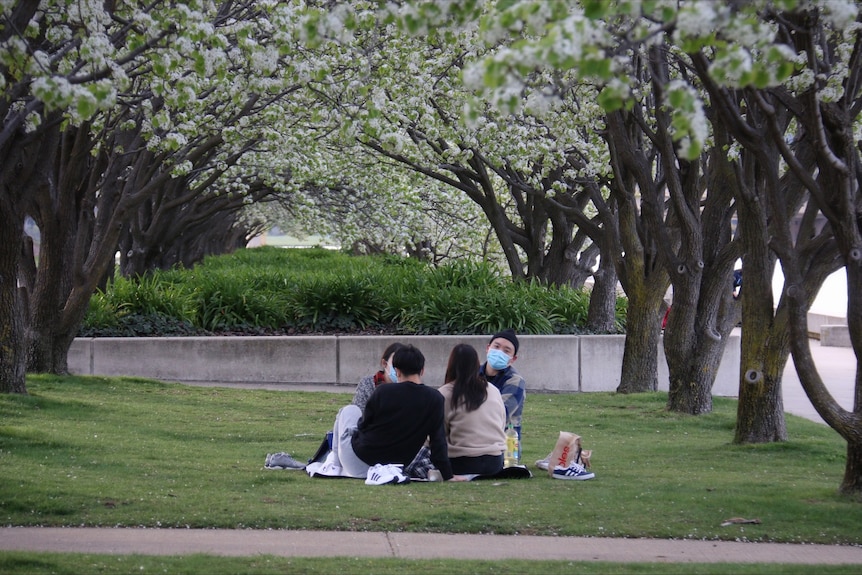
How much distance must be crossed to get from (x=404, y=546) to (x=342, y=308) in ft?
36.8

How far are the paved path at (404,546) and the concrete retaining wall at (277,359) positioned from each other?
911 centimetres

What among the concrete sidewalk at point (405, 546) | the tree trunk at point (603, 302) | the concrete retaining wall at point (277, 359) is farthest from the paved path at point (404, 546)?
the tree trunk at point (603, 302)

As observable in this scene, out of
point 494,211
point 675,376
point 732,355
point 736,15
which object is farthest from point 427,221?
point 736,15

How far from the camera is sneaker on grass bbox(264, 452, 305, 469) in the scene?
28.8 feet

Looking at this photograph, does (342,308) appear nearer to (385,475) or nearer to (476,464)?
(476,464)

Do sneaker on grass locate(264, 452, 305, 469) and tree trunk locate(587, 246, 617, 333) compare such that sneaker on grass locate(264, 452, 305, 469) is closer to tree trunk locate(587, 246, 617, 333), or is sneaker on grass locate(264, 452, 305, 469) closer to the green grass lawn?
the green grass lawn

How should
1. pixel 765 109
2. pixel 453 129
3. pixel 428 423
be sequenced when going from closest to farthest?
pixel 765 109 < pixel 428 423 < pixel 453 129

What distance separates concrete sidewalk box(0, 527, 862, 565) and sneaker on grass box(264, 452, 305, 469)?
90.3 inches

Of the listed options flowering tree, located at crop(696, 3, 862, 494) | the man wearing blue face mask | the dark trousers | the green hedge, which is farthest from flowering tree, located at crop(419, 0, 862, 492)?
the green hedge

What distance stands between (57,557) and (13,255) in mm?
6560

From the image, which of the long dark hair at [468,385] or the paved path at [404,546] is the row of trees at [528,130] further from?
the long dark hair at [468,385]

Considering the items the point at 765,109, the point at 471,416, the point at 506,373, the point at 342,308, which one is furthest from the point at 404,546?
the point at 342,308

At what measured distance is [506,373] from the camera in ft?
28.3

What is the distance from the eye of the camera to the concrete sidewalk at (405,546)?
19.6 feet
